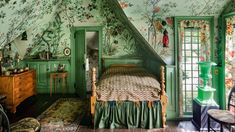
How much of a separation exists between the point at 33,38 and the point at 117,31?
2.37 meters

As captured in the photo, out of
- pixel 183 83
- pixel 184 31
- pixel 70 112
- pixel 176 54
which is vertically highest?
pixel 184 31

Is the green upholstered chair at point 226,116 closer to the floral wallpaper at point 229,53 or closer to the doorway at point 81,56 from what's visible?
the floral wallpaper at point 229,53

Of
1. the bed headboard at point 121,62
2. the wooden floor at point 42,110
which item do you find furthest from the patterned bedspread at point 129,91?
the bed headboard at point 121,62

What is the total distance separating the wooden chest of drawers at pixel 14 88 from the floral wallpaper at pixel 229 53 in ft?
13.9

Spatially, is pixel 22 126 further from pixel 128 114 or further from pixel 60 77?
pixel 60 77

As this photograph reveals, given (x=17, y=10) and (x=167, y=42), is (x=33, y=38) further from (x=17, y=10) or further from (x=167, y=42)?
(x=167, y=42)

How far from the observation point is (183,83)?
14.0 ft

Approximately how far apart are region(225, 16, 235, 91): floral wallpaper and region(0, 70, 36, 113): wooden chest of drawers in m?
4.24

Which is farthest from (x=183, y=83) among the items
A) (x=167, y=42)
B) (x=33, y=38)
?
(x=33, y=38)

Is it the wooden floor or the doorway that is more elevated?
the doorway

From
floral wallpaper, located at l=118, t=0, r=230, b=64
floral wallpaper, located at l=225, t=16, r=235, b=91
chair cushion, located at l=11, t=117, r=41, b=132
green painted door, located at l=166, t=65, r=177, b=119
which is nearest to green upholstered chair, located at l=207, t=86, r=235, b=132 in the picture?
floral wallpaper, located at l=225, t=16, r=235, b=91

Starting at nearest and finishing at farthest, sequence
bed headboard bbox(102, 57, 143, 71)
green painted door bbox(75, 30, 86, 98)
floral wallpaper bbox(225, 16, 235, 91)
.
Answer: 1. floral wallpaper bbox(225, 16, 235, 91)
2. bed headboard bbox(102, 57, 143, 71)
3. green painted door bbox(75, 30, 86, 98)

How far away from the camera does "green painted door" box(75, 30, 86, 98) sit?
6.02 meters

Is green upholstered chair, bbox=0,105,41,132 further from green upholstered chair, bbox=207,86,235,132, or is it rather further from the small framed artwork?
the small framed artwork
